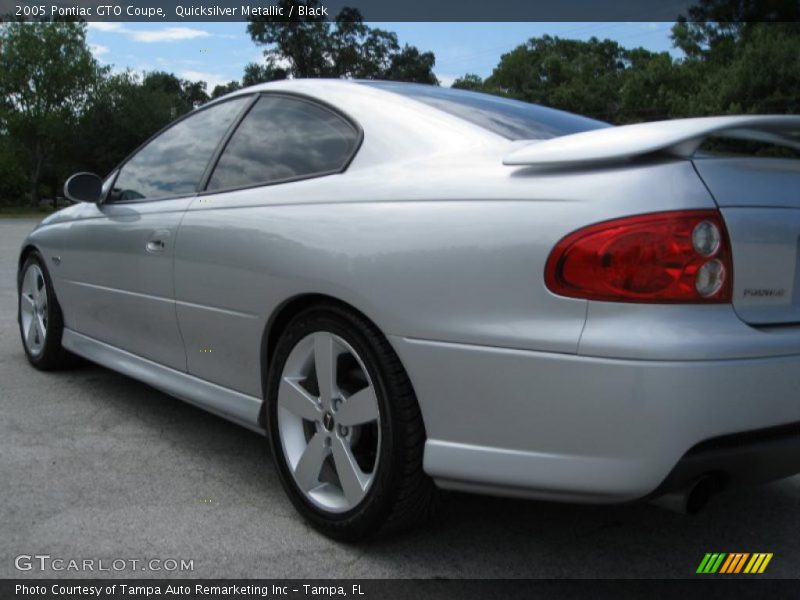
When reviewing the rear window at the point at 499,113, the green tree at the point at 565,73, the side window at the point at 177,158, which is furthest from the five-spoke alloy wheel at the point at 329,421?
the green tree at the point at 565,73

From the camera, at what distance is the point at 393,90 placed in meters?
2.98

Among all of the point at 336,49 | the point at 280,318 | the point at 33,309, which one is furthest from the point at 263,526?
the point at 336,49

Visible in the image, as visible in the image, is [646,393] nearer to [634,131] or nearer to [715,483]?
[715,483]

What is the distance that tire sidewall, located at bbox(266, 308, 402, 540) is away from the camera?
91.7 inches

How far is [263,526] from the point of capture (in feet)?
8.90

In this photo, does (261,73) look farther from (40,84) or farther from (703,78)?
(703,78)

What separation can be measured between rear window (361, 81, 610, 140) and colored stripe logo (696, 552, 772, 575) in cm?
140

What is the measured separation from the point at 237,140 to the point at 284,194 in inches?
25.0

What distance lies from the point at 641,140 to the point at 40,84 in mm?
57605

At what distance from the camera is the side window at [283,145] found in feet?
9.27

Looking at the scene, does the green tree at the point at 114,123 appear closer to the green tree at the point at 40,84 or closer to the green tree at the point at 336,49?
the green tree at the point at 40,84

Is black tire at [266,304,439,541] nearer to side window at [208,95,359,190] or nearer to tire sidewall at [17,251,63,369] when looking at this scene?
side window at [208,95,359,190]

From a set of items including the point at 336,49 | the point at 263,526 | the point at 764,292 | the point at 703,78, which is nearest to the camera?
the point at 764,292

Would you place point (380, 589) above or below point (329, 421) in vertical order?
below
